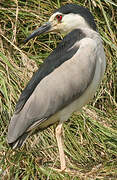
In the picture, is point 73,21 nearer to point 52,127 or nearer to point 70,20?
point 70,20

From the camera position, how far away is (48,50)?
169 inches

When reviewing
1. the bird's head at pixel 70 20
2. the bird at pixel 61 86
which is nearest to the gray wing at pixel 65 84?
the bird at pixel 61 86

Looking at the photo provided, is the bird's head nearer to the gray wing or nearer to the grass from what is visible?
the gray wing

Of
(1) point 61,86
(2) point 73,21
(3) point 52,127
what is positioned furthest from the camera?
(3) point 52,127

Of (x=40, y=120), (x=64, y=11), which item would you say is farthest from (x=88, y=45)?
(x=40, y=120)

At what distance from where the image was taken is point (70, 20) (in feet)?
11.7

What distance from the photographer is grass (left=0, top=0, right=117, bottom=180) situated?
314 centimetres

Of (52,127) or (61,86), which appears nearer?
(61,86)

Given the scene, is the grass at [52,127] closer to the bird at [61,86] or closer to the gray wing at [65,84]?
the bird at [61,86]

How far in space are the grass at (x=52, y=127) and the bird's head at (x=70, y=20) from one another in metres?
0.44

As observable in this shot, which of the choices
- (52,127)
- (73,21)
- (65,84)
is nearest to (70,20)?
(73,21)

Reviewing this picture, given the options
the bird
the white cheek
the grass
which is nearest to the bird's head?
the white cheek

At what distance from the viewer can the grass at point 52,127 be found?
3.14 m

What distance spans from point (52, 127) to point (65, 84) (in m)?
0.64
